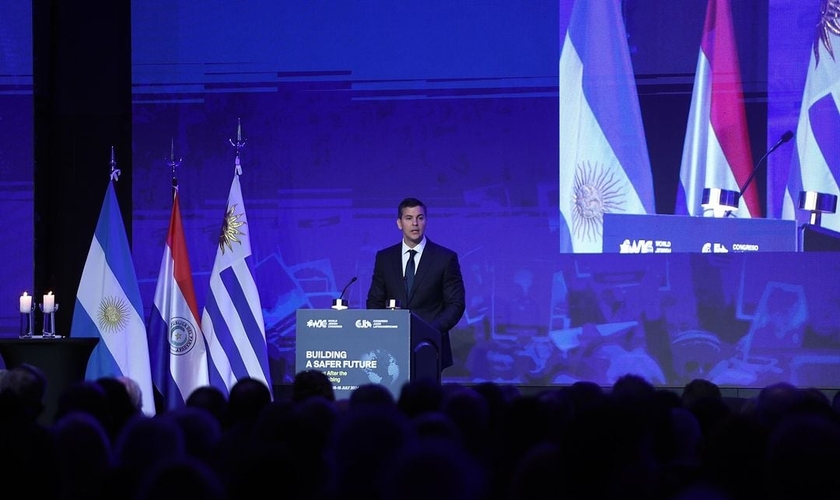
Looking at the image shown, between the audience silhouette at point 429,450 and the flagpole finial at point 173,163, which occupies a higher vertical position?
the flagpole finial at point 173,163

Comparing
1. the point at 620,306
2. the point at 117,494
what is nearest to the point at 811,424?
the point at 117,494

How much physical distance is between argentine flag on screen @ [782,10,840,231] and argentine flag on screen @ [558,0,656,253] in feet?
3.47

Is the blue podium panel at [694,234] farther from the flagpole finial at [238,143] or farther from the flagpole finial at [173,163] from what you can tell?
the flagpole finial at [173,163]

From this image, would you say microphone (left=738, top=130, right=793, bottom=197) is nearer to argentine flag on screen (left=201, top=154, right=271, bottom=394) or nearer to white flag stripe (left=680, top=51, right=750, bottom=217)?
white flag stripe (left=680, top=51, right=750, bottom=217)

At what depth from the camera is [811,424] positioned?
2.21 metres

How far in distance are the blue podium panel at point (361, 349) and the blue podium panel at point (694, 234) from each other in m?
3.11

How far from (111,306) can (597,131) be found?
12.7 ft

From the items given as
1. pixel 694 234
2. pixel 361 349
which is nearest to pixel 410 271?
pixel 361 349

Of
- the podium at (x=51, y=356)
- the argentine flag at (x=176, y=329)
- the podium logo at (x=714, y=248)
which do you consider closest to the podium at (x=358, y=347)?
the podium at (x=51, y=356)

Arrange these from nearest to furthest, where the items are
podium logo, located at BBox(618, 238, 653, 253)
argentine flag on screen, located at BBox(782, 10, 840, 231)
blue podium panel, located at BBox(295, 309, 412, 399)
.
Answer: blue podium panel, located at BBox(295, 309, 412, 399)
argentine flag on screen, located at BBox(782, 10, 840, 231)
podium logo, located at BBox(618, 238, 653, 253)

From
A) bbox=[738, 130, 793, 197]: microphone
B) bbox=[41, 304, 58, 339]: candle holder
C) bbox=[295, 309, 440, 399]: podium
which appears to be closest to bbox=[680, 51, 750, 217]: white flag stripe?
bbox=[738, 130, 793, 197]: microphone

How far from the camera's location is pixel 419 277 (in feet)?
22.9

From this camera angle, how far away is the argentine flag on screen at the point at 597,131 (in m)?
8.33

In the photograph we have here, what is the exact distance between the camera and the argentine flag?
8.38m
